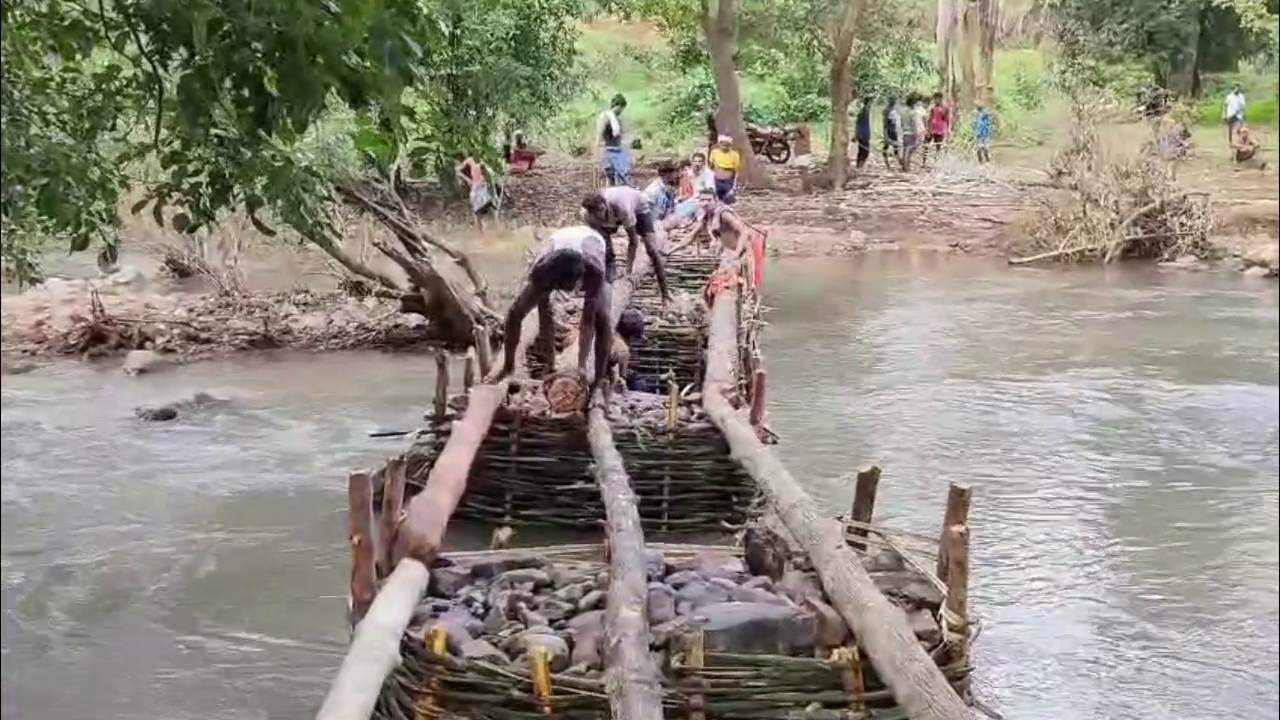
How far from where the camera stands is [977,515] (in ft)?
18.0

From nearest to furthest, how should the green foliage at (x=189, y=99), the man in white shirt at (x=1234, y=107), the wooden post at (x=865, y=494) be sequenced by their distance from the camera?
the green foliage at (x=189, y=99) → the man in white shirt at (x=1234, y=107) → the wooden post at (x=865, y=494)

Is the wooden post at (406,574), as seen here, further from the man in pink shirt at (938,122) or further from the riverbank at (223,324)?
the man in pink shirt at (938,122)

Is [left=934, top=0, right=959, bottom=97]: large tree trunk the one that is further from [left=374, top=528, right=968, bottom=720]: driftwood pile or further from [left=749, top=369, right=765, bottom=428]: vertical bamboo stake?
[left=374, top=528, right=968, bottom=720]: driftwood pile

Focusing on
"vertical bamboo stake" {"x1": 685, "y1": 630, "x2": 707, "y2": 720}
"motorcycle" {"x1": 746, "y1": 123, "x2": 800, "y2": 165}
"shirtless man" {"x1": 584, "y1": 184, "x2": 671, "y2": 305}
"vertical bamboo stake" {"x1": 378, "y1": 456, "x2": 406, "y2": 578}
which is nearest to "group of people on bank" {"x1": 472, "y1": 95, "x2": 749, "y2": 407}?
"shirtless man" {"x1": 584, "y1": 184, "x2": 671, "y2": 305}

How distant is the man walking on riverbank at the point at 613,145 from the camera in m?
9.32

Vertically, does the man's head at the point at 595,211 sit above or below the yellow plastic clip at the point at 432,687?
above

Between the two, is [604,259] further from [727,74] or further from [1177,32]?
[727,74]

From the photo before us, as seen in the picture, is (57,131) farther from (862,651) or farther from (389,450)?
(389,450)

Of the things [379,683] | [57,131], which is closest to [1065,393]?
[379,683]

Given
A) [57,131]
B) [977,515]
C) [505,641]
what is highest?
[57,131]

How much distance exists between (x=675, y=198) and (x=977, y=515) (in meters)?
4.37

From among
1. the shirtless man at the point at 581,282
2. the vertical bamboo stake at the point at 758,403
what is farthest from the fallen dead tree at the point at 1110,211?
the shirtless man at the point at 581,282

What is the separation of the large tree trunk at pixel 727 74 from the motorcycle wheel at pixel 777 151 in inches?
27.1

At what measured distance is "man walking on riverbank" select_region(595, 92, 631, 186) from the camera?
9.32 m
